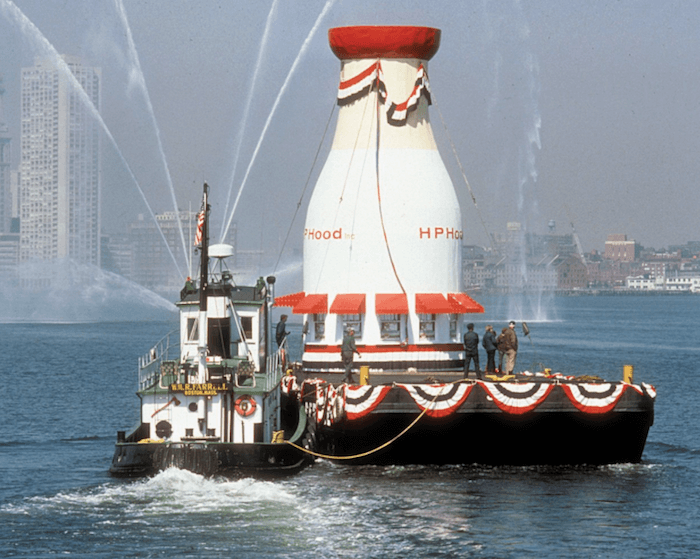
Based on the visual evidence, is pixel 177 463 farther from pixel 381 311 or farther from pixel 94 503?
pixel 381 311

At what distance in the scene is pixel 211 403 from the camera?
46.3 meters

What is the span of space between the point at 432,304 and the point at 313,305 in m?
4.83

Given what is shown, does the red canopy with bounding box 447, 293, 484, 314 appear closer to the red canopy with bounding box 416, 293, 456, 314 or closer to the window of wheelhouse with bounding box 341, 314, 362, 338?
the red canopy with bounding box 416, 293, 456, 314

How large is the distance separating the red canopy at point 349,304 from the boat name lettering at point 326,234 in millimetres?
2385

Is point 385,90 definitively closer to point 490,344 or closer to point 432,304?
point 432,304

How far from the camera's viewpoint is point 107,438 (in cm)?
5969

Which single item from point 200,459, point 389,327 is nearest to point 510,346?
point 389,327

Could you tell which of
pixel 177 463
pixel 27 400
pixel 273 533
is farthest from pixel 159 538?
pixel 27 400

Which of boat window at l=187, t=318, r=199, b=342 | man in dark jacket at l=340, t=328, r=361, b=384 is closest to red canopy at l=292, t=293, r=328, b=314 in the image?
man in dark jacket at l=340, t=328, r=361, b=384

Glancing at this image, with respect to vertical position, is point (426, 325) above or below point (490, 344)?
above

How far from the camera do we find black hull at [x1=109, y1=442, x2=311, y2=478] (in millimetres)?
44156

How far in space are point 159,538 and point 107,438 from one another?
2295 cm

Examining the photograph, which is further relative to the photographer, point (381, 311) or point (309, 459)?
point (381, 311)

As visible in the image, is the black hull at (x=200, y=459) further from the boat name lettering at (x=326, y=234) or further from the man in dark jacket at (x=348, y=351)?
the boat name lettering at (x=326, y=234)
